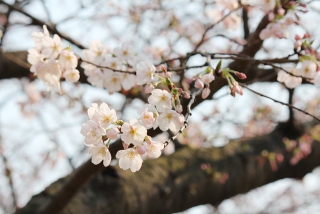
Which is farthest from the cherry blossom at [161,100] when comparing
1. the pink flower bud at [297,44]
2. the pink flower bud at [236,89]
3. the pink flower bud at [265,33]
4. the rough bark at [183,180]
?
the rough bark at [183,180]

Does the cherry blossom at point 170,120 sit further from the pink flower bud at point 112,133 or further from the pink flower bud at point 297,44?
the pink flower bud at point 297,44

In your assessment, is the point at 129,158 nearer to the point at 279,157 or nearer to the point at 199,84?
the point at 199,84

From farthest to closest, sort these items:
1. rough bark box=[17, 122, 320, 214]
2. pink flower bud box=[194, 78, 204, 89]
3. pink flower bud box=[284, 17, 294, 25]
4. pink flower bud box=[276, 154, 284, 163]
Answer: pink flower bud box=[276, 154, 284, 163] < rough bark box=[17, 122, 320, 214] < pink flower bud box=[284, 17, 294, 25] < pink flower bud box=[194, 78, 204, 89]

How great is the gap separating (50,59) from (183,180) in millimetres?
1381

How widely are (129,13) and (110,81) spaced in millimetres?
2879

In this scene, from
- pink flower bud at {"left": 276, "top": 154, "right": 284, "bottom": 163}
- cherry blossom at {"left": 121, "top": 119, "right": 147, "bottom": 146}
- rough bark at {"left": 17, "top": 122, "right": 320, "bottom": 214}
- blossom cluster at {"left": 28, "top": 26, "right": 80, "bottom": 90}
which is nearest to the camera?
cherry blossom at {"left": 121, "top": 119, "right": 147, "bottom": 146}

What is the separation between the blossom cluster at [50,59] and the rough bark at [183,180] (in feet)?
2.70

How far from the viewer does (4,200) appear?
560 centimetres

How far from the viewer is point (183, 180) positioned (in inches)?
100

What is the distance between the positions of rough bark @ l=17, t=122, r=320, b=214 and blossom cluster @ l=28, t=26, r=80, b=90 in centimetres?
82

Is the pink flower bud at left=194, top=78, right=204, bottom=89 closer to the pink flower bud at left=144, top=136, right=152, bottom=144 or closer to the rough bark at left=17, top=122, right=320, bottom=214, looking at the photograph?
the pink flower bud at left=144, top=136, right=152, bottom=144

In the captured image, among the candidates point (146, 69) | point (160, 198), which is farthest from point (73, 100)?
point (146, 69)

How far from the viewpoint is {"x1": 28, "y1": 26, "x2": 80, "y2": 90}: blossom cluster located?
1457 mm

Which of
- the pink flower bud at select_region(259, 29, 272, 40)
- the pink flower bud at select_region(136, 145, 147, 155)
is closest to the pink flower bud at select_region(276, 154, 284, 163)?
the pink flower bud at select_region(259, 29, 272, 40)
